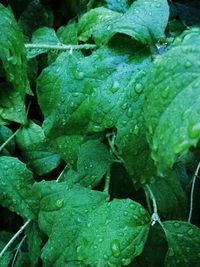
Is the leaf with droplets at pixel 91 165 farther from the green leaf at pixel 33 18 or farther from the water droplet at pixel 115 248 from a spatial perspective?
the green leaf at pixel 33 18

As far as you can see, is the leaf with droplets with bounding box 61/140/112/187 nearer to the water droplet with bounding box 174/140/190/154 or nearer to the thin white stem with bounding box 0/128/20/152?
the thin white stem with bounding box 0/128/20/152

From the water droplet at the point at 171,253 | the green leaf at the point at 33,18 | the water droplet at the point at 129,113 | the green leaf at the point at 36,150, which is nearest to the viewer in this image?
the water droplet at the point at 129,113

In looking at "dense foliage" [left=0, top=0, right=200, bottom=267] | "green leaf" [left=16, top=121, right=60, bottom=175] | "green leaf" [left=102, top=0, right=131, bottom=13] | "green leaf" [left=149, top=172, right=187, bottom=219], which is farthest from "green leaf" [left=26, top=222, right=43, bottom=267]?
"green leaf" [left=102, top=0, right=131, bottom=13]

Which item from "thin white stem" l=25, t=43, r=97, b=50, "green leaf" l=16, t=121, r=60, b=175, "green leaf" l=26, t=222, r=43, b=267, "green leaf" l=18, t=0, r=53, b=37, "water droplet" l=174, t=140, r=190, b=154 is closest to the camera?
"water droplet" l=174, t=140, r=190, b=154

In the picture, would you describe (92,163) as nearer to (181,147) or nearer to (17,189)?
(17,189)

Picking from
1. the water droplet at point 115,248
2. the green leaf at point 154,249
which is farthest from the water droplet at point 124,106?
the green leaf at point 154,249

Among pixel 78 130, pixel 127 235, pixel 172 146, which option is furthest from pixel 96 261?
pixel 172 146

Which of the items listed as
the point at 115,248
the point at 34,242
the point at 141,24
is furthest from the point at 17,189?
the point at 141,24
